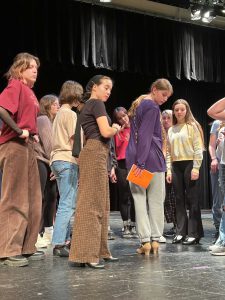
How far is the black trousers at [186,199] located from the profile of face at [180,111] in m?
0.40

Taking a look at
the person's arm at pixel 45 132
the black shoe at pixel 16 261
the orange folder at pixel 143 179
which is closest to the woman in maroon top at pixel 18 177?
the black shoe at pixel 16 261

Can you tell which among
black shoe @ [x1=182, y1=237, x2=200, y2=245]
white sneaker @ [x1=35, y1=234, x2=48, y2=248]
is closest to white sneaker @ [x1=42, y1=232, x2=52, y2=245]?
white sneaker @ [x1=35, y1=234, x2=48, y2=248]

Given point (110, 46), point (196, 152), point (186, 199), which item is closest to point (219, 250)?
point (186, 199)

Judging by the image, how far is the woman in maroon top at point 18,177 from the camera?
3105mm

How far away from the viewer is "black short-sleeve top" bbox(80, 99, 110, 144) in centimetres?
307

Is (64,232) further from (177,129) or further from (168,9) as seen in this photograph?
(168,9)

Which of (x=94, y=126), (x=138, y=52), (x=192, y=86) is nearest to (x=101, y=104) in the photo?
(x=94, y=126)

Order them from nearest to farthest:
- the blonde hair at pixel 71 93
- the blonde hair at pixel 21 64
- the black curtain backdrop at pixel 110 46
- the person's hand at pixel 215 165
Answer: the blonde hair at pixel 21 64 < the blonde hair at pixel 71 93 < the person's hand at pixel 215 165 < the black curtain backdrop at pixel 110 46

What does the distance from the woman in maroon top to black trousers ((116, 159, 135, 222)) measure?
84.3 inches

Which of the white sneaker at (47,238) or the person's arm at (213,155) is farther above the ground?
the person's arm at (213,155)

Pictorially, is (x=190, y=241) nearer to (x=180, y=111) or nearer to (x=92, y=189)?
(x=180, y=111)

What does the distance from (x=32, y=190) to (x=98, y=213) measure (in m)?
0.50

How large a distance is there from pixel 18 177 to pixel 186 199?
1836 mm

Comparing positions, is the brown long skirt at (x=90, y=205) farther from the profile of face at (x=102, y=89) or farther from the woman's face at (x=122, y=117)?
the woman's face at (x=122, y=117)
